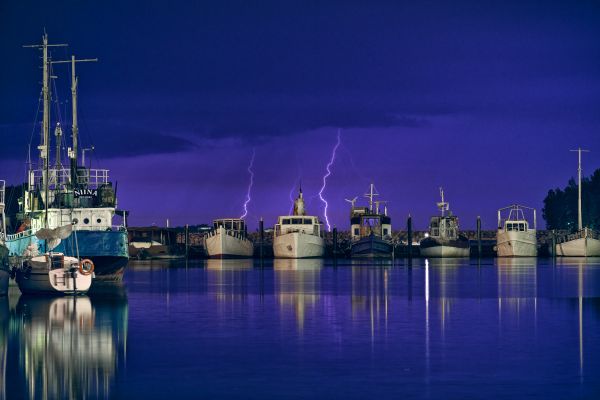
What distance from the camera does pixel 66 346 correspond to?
39312mm

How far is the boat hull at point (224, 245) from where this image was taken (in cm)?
18488

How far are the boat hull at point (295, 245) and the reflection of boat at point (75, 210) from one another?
268ft

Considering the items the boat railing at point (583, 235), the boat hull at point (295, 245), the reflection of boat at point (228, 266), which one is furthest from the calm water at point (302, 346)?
the boat railing at point (583, 235)

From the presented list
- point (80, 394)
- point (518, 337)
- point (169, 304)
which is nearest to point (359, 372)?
point (80, 394)

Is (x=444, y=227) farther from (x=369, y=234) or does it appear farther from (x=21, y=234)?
(x=21, y=234)

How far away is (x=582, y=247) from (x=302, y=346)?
150407 millimetres

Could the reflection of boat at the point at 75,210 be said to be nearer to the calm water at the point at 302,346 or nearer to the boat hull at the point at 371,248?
the calm water at the point at 302,346

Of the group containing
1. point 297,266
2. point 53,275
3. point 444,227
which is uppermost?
point 444,227

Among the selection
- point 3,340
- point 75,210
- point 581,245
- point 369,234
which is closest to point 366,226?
point 369,234

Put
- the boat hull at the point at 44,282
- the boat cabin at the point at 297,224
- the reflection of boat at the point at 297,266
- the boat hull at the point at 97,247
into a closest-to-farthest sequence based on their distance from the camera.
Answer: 1. the boat hull at the point at 44,282
2. the boat hull at the point at 97,247
3. the reflection of boat at the point at 297,266
4. the boat cabin at the point at 297,224

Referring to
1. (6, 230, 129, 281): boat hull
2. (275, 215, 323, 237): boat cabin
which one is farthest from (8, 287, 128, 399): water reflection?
(275, 215, 323, 237): boat cabin

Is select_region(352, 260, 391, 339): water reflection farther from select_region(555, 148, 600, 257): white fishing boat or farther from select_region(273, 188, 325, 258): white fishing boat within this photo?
select_region(555, 148, 600, 257): white fishing boat

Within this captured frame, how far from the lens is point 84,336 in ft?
140

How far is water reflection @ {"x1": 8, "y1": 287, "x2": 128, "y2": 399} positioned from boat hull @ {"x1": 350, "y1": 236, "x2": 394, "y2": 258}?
114 meters
